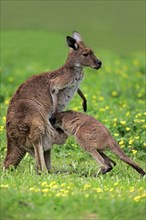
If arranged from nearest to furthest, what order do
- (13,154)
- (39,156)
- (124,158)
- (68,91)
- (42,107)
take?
(124,158) → (39,156) → (13,154) → (42,107) → (68,91)

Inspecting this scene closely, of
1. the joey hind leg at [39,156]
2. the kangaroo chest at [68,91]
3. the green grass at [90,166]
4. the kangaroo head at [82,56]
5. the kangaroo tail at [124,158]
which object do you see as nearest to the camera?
the green grass at [90,166]

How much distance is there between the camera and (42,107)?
9.98 metres

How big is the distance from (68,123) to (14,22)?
68.3ft

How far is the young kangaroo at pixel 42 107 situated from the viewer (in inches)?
378

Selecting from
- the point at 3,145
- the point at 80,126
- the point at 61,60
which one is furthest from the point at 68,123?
the point at 61,60

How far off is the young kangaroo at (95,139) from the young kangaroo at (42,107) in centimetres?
28

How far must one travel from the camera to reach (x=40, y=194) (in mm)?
7625

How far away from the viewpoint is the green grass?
24.0 ft

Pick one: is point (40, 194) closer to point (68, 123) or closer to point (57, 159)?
point (68, 123)

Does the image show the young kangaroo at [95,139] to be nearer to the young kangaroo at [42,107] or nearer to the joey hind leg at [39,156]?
the young kangaroo at [42,107]

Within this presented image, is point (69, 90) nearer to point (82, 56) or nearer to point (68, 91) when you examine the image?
point (68, 91)

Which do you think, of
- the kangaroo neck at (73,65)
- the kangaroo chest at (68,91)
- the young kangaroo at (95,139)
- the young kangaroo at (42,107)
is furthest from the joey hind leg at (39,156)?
the kangaroo neck at (73,65)

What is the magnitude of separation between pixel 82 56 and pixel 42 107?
93cm

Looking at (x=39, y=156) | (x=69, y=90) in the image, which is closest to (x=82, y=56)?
(x=69, y=90)
